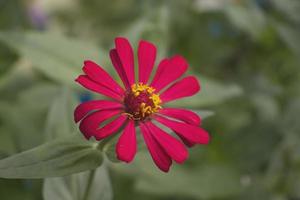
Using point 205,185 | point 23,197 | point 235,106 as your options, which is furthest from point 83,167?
point 235,106

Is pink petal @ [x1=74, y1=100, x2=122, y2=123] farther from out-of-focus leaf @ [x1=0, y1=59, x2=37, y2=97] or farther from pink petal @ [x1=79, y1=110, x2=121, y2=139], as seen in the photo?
out-of-focus leaf @ [x1=0, y1=59, x2=37, y2=97]

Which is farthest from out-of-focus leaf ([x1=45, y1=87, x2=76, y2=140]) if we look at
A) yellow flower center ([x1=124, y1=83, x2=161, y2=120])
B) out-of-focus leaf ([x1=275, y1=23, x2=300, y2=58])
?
out-of-focus leaf ([x1=275, y1=23, x2=300, y2=58])

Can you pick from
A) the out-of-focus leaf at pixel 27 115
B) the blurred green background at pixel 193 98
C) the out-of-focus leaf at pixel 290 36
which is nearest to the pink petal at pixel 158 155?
the blurred green background at pixel 193 98

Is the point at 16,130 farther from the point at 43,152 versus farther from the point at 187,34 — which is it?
the point at 187,34

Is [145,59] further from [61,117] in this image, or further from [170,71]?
[61,117]

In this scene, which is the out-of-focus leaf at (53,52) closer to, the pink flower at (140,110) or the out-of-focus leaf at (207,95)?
the out-of-focus leaf at (207,95)

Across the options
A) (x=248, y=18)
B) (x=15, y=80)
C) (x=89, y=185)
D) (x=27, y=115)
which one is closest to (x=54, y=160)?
(x=89, y=185)
